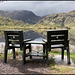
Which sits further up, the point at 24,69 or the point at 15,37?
the point at 15,37

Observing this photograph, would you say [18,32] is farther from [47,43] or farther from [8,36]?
[47,43]

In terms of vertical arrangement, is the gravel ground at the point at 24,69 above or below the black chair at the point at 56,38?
below

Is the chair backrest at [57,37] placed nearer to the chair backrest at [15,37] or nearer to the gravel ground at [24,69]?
the gravel ground at [24,69]

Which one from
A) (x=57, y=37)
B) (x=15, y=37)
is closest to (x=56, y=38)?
(x=57, y=37)

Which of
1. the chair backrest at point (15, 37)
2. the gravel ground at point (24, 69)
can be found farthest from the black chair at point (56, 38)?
the chair backrest at point (15, 37)

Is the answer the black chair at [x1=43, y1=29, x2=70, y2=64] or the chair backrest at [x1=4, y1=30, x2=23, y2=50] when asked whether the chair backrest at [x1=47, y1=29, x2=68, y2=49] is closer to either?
the black chair at [x1=43, y1=29, x2=70, y2=64]

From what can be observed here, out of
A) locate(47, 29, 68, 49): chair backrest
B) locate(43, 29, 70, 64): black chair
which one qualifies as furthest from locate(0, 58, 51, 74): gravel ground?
locate(47, 29, 68, 49): chair backrest

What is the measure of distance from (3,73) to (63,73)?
2261 millimetres

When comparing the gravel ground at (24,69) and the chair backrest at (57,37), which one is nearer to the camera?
the gravel ground at (24,69)

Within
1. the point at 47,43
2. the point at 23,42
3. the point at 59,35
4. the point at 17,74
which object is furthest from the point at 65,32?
the point at 17,74

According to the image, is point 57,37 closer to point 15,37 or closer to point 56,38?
point 56,38

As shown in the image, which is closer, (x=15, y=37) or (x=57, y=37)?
(x=57, y=37)

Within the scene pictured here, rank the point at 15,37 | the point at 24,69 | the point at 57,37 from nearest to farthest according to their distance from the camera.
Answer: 1. the point at 24,69
2. the point at 57,37
3. the point at 15,37

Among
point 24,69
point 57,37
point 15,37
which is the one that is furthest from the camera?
point 15,37
